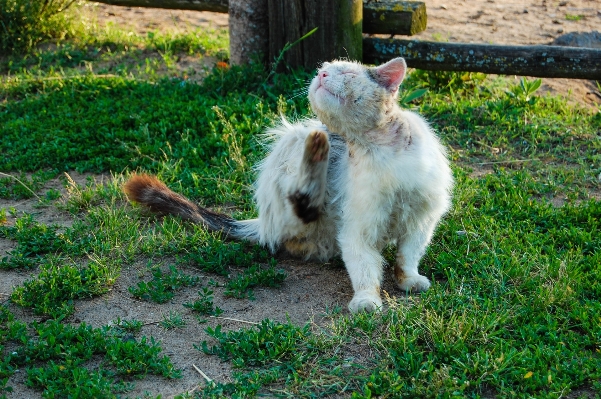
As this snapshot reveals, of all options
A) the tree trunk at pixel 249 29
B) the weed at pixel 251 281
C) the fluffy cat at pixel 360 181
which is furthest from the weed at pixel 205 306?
the tree trunk at pixel 249 29

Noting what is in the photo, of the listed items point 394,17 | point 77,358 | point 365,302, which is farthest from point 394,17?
point 77,358

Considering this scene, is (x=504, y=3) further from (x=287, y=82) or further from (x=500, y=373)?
(x=500, y=373)

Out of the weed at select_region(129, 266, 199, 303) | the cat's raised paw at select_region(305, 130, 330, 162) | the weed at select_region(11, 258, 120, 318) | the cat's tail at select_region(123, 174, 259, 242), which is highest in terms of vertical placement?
the cat's raised paw at select_region(305, 130, 330, 162)

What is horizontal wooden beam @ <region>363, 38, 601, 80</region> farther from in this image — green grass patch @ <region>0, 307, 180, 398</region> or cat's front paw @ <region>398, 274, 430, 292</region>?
green grass patch @ <region>0, 307, 180, 398</region>

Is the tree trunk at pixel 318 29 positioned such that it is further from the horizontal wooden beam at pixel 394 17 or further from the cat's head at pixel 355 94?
the cat's head at pixel 355 94

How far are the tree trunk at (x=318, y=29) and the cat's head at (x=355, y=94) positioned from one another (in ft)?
8.34

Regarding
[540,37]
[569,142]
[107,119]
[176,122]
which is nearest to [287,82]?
[176,122]

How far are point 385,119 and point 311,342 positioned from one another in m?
1.32

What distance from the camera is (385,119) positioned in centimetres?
424

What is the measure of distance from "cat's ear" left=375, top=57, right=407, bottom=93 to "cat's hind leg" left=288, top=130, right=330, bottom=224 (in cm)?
46

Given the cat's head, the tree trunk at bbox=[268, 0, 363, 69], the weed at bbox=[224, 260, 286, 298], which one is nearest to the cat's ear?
the cat's head

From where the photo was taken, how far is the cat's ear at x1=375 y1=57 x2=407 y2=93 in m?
4.16

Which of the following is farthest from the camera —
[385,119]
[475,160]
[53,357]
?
[475,160]

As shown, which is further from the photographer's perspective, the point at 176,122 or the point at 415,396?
the point at 176,122
